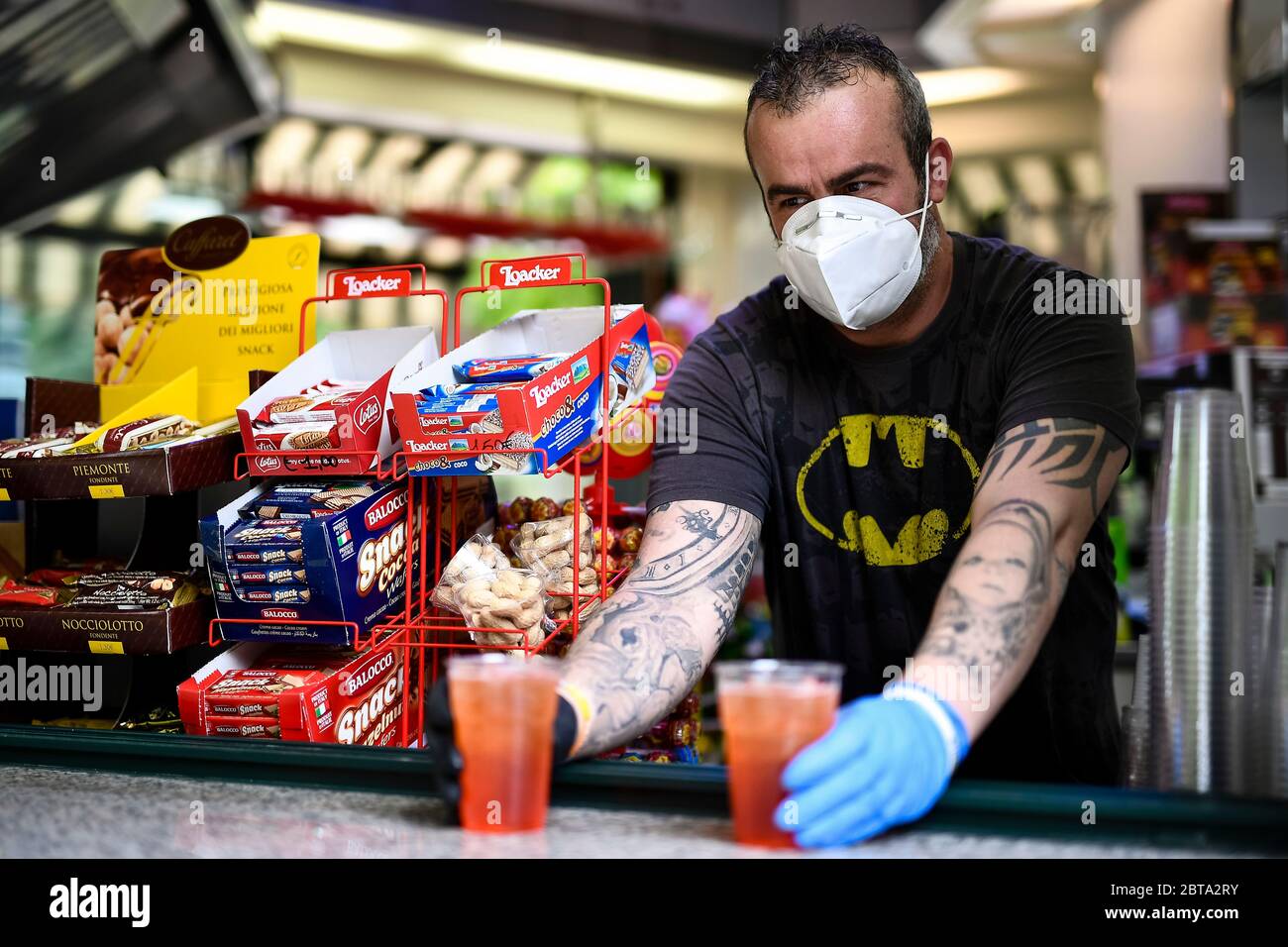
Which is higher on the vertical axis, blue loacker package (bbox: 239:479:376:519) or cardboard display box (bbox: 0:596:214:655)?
blue loacker package (bbox: 239:479:376:519)

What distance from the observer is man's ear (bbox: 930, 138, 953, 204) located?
6.48 feet

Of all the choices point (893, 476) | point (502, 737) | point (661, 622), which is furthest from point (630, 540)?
point (502, 737)

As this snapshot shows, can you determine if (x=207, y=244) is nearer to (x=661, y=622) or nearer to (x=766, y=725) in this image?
(x=661, y=622)

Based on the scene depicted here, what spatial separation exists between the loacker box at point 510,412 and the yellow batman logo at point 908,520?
376mm

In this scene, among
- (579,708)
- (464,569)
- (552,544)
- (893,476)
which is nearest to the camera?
(579,708)

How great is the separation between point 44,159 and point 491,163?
4975 mm

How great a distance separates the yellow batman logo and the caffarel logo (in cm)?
109

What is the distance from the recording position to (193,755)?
1357 mm

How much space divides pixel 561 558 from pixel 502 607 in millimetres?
171

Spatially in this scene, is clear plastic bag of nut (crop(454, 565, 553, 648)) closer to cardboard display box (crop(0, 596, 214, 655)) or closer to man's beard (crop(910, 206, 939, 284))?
cardboard display box (crop(0, 596, 214, 655))

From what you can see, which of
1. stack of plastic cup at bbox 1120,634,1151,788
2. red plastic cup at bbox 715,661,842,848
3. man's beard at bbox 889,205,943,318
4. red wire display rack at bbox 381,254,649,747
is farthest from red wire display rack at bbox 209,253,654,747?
stack of plastic cup at bbox 1120,634,1151,788

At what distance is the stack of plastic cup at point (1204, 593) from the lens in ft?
3.46

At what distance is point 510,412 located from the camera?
5.03 feet
